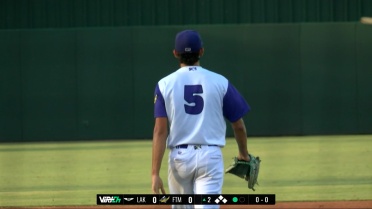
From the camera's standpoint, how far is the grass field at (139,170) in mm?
9773

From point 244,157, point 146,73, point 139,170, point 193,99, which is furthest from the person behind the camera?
point 146,73

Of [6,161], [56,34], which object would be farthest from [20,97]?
[6,161]

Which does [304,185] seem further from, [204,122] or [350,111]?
[350,111]

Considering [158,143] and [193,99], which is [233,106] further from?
[158,143]

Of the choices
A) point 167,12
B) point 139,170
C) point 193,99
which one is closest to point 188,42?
point 193,99

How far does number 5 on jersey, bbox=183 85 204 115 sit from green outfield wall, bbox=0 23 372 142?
12305mm

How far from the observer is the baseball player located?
5.00 metres

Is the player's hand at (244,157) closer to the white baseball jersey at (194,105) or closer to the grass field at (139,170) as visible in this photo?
the white baseball jersey at (194,105)

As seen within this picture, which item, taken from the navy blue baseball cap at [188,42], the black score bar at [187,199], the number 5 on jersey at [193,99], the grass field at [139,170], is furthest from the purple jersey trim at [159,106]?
the grass field at [139,170]

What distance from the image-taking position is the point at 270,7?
1766cm

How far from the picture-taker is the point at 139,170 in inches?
484

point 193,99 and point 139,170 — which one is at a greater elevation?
point 193,99

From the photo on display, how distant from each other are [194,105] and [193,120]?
0.10 meters

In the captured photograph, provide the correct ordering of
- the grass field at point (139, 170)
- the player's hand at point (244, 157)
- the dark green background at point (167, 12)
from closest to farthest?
1. the player's hand at point (244, 157)
2. the grass field at point (139, 170)
3. the dark green background at point (167, 12)
